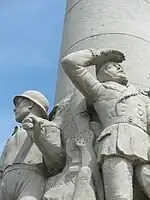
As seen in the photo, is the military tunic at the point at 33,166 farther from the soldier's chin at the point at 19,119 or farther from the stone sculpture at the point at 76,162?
the soldier's chin at the point at 19,119

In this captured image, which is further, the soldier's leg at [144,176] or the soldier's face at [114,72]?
the soldier's face at [114,72]

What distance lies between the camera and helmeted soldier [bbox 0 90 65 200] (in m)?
7.46

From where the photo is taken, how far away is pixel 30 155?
308 inches

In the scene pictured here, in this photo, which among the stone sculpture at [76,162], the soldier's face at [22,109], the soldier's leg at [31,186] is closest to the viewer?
the stone sculpture at [76,162]

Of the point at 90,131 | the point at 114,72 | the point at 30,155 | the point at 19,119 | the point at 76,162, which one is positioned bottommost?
the point at 76,162

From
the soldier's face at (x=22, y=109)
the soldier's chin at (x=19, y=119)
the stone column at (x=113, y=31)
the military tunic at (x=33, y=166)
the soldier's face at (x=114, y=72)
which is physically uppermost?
the stone column at (x=113, y=31)

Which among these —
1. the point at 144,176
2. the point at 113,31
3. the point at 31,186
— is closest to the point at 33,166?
the point at 31,186

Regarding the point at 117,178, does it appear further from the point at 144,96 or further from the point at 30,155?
the point at 30,155

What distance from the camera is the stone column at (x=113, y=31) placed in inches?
341

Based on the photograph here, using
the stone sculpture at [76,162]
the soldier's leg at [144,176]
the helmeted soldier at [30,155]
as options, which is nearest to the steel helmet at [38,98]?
the helmeted soldier at [30,155]

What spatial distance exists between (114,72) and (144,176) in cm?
146

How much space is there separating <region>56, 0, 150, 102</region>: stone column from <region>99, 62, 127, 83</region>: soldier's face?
0.64 metres

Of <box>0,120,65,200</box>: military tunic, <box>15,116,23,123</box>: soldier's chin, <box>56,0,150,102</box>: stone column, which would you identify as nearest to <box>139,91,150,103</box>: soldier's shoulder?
<box>56,0,150,102</box>: stone column

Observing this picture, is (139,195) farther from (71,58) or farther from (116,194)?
(71,58)
